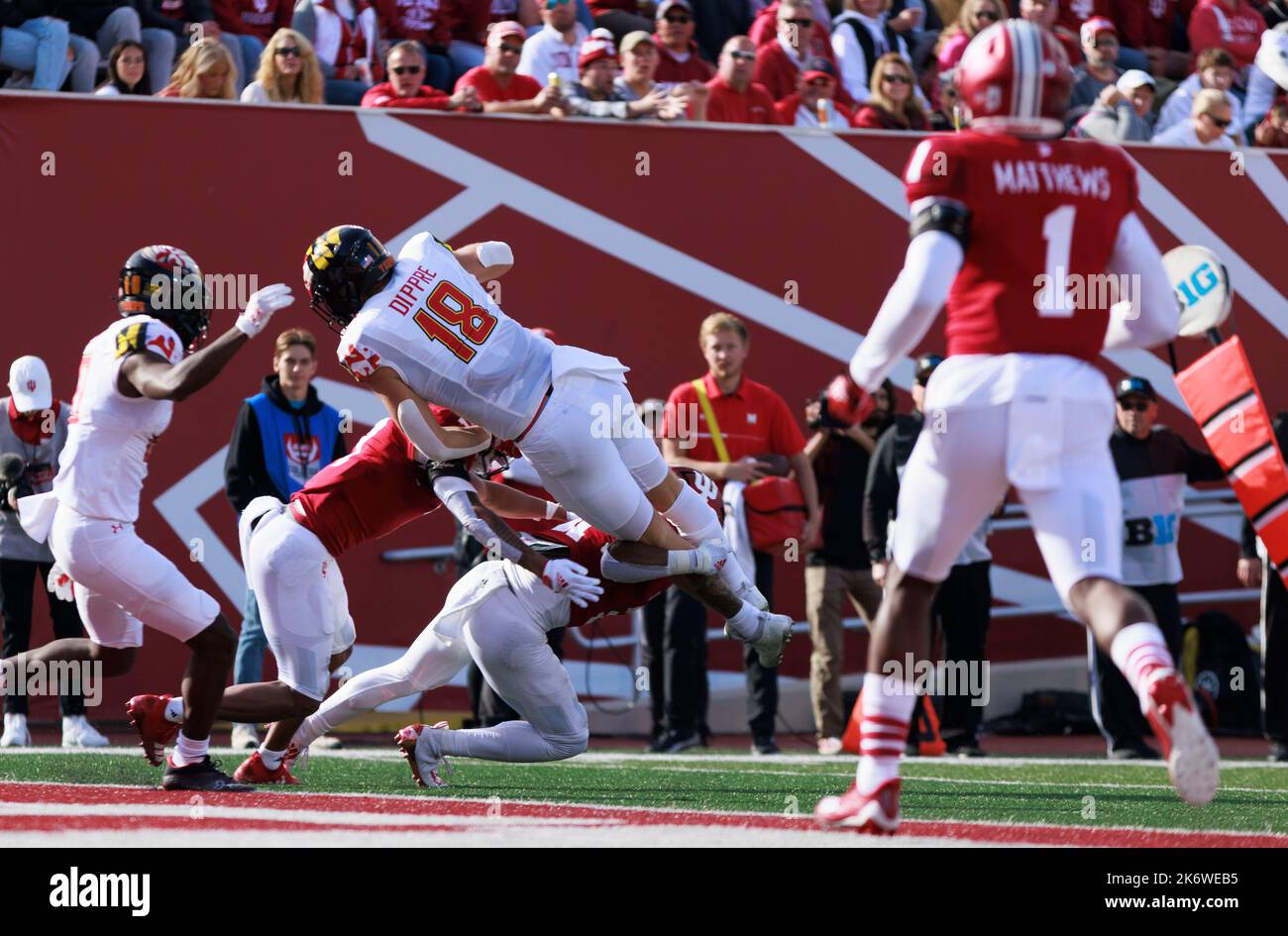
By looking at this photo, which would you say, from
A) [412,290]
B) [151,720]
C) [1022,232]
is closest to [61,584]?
[151,720]

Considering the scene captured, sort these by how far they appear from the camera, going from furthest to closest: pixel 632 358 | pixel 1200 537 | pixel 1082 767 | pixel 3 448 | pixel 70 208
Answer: pixel 1200 537
pixel 632 358
pixel 70 208
pixel 3 448
pixel 1082 767

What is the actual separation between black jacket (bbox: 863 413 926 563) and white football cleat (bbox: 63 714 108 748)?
13.9ft

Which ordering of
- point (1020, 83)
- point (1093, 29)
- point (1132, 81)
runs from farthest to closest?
point (1093, 29) → point (1132, 81) → point (1020, 83)

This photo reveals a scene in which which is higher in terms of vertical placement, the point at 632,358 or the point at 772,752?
the point at 632,358

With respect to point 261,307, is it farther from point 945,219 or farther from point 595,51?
point 595,51

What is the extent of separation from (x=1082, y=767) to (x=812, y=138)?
175 inches

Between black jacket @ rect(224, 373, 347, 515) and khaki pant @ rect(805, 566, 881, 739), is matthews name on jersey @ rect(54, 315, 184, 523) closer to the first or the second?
black jacket @ rect(224, 373, 347, 515)

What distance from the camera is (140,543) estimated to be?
681cm

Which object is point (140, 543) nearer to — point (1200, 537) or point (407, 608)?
point (407, 608)

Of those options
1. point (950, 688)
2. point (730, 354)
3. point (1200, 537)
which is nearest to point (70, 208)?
point (730, 354)

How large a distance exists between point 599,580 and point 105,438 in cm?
196

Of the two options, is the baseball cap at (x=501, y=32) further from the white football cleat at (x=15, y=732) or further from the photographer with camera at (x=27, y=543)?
the white football cleat at (x=15, y=732)

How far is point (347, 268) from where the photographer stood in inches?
249

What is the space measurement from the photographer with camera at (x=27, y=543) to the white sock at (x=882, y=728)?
5437 mm
